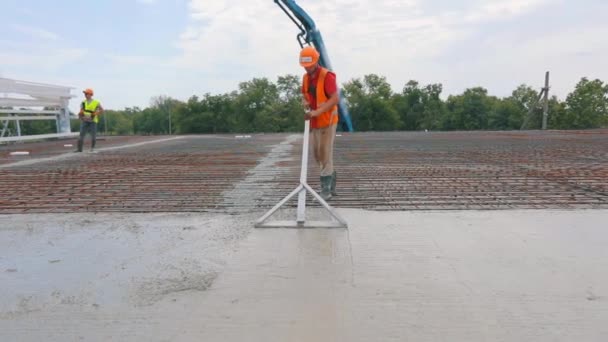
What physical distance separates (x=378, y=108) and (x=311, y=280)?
51.8 m

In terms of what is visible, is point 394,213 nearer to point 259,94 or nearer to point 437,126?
point 437,126

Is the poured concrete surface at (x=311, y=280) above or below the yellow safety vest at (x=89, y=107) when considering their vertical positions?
below

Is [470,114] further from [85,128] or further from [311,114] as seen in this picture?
[311,114]

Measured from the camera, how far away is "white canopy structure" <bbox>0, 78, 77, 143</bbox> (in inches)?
455

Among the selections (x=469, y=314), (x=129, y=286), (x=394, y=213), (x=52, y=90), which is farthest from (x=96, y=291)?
(x=52, y=90)

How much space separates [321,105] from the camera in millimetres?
4137

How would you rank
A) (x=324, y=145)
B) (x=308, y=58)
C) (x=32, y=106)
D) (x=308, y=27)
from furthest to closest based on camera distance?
(x=308, y=27) → (x=32, y=106) → (x=324, y=145) → (x=308, y=58)

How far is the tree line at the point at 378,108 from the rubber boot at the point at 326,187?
156 ft

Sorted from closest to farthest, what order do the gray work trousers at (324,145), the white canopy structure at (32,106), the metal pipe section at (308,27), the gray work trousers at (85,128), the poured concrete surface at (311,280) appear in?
the poured concrete surface at (311,280) → the gray work trousers at (324,145) → the gray work trousers at (85,128) → the white canopy structure at (32,106) → the metal pipe section at (308,27)

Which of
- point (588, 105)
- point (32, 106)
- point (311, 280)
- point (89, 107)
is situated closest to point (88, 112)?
point (89, 107)

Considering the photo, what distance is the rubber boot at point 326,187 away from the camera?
4478 mm

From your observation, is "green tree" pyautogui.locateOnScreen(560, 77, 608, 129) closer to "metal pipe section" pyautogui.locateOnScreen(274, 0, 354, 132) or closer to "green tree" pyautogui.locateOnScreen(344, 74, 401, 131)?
"green tree" pyautogui.locateOnScreen(344, 74, 401, 131)

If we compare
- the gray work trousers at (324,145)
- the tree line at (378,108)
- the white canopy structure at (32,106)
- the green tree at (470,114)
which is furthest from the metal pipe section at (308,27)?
the green tree at (470,114)

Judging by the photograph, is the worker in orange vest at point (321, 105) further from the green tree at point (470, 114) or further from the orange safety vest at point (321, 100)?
the green tree at point (470, 114)
